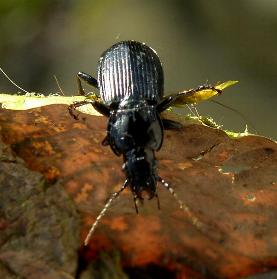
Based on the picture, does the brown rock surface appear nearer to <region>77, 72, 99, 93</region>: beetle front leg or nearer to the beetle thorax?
the beetle thorax

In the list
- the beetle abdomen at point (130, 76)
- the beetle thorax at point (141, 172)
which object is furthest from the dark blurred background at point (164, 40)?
the beetle thorax at point (141, 172)

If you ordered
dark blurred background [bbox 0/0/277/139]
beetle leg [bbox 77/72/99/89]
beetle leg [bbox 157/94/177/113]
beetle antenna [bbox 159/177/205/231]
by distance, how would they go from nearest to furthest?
beetle antenna [bbox 159/177/205/231]
beetle leg [bbox 157/94/177/113]
beetle leg [bbox 77/72/99/89]
dark blurred background [bbox 0/0/277/139]

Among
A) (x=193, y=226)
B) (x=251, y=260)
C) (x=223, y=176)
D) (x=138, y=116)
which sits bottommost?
(x=251, y=260)

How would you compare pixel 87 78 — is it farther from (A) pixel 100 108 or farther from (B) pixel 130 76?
(A) pixel 100 108

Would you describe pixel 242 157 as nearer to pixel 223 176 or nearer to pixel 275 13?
pixel 223 176

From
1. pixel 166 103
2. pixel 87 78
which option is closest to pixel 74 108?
pixel 166 103

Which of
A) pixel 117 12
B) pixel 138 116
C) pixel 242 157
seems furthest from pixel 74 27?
pixel 242 157

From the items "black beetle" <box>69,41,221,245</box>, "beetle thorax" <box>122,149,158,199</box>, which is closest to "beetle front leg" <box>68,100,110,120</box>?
"black beetle" <box>69,41,221,245</box>
